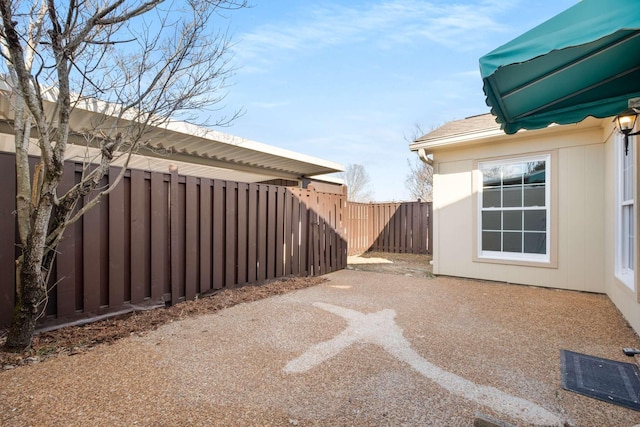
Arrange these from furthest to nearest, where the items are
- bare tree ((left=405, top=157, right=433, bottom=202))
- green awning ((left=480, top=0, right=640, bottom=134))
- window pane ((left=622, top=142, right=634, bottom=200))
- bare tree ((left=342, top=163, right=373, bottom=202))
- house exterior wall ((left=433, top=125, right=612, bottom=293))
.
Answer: bare tree ((left=342, top=163, right=373, bottom=202)) < bare tree ((left=405, top=157, right=433, bottom=202)) < house exterior wall ((left=433, top=125, right=612, bottom=293)) < window pane ((left=622, top=142, right=634, bottom=200)) < green awning ((left=480, top=0, right=640, bottom=134))

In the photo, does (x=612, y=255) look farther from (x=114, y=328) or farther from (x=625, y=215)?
(x=114, y=328)

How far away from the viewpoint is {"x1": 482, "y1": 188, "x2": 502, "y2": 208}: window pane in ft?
19.8

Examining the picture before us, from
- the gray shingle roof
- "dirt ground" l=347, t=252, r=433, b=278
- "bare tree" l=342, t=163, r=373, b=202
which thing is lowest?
"dirt ground" l=347, t=252, r=433, b=278

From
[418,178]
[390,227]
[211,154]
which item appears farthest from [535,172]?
[418,178]

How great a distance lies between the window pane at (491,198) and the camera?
6023 millimetres

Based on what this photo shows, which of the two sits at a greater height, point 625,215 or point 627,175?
point 627,175

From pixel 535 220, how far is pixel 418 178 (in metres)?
11.8

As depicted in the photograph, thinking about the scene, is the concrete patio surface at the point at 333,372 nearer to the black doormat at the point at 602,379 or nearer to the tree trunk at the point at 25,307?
the black doormat at the point at 602,379

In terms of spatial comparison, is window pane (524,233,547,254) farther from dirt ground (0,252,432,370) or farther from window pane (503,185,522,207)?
dirt ground (0,252,432,370)

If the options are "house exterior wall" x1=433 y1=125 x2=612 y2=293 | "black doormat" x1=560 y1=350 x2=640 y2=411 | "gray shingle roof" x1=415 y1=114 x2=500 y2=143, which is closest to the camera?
"black doormat" x1=560 y1=350 x2=640 y2=411

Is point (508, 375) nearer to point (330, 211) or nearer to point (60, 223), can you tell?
point (60, 223)

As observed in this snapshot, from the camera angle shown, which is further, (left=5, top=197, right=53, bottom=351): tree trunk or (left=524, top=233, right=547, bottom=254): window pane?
(left=524, top=233, right=547, bottom=254): window pane

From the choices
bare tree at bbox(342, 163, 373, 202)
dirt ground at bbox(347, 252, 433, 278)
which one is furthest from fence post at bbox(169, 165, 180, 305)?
bare tree at bbox(342, 163, 373, 202)

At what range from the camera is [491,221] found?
608 cm
